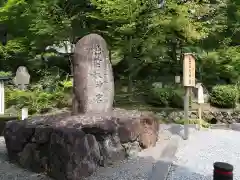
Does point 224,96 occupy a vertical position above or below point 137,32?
below

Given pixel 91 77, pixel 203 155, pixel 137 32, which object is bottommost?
pixel 203 155

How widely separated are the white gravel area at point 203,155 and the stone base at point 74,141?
0.94 metres

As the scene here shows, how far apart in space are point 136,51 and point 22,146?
23.2 ft

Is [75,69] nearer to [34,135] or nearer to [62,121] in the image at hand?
[62,121]

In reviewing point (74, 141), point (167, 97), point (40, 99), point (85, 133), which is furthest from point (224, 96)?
point (74, 141)

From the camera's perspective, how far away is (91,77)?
6977 mm

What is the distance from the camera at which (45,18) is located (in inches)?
526

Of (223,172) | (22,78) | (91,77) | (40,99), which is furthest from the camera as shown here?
(22,78)

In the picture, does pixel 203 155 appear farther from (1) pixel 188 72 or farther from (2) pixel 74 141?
(2) pixel 74 141

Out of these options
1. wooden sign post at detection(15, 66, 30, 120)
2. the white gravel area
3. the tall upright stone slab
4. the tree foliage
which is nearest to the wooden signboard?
the white gravel area

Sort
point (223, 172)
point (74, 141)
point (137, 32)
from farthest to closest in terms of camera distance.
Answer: point (137, 32)
point (74, 141)
point (223, 172)

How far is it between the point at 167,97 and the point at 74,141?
7572mm

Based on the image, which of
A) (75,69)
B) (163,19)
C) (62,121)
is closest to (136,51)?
(163,19)

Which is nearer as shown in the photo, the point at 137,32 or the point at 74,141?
the point at 74,141
